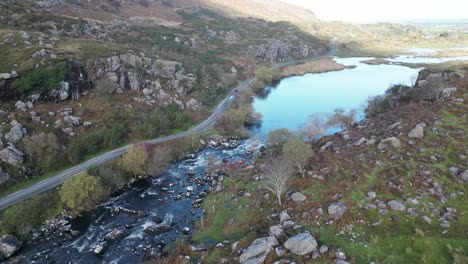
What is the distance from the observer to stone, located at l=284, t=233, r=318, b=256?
37188 mm

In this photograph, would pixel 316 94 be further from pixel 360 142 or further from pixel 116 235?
pixel 116 235

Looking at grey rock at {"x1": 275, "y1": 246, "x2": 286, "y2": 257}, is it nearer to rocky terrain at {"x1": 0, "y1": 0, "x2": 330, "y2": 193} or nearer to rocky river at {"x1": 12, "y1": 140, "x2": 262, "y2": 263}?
rocky river at {"x1": 12, "y1": 140, "x2": 262, "y2": 263}

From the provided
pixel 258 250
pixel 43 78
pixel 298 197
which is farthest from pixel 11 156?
pixel 298 197

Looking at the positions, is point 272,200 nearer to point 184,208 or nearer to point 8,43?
point 184,208

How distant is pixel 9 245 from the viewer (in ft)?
168

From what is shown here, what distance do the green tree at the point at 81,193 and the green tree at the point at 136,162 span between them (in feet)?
32.7

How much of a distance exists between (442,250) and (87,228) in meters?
53.6

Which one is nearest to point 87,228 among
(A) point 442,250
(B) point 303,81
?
(A) point 442,250

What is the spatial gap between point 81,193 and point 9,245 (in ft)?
44.0

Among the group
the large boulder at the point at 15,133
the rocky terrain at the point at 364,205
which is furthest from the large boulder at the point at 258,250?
A: the large boulder at the point at 15,133

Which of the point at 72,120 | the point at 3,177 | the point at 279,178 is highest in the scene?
the point at 72,120

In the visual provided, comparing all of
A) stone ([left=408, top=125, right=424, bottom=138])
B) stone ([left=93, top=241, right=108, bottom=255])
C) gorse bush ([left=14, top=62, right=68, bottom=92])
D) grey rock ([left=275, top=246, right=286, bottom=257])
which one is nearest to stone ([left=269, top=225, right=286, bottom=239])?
grey rock ([left=275, top=246, right=286, bottom=257])

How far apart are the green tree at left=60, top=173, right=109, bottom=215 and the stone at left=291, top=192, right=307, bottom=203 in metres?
37.7

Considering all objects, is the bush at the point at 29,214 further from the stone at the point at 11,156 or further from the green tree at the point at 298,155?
the green tree at the point at 298,155
